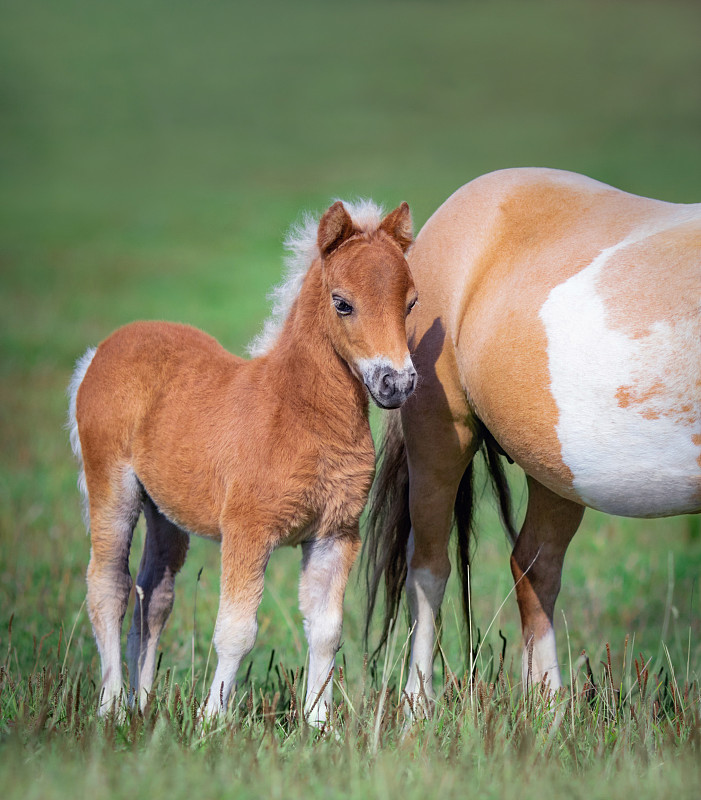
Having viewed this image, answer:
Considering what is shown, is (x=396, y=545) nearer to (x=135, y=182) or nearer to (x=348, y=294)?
(x=348, y=294)

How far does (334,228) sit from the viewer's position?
2951 millimetres

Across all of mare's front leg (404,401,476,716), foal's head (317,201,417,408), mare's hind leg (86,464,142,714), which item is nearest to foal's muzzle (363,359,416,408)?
foal's head (317,201,417,408)

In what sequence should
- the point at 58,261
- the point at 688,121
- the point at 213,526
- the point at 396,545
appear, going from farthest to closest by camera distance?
the point at 688,121 → the point at 58,261 → the point at 396,545 → the point at 213,526

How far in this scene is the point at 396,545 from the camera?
4.08m

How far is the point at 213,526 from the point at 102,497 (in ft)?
1.78

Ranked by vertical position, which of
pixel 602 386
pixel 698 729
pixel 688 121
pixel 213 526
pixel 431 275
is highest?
pixel 688 121

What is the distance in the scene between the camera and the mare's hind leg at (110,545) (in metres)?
3.45

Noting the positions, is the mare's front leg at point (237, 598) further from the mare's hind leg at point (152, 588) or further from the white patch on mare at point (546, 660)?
the white patch on mare at point (546, 660)

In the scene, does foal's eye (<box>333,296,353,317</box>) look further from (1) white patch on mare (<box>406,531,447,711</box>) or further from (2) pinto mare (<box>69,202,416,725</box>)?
(1) white patch on mare (<box>406,531,447,711</box>)

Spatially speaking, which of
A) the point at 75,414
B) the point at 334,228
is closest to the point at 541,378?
the point at 334,228

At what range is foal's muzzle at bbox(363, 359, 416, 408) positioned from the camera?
2.77 m

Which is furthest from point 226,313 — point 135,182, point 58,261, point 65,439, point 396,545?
point 135,182

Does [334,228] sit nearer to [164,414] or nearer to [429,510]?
[164,414]

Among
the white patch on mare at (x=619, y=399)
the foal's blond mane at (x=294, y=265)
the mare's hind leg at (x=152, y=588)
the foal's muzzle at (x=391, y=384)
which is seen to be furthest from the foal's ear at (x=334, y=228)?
the mare's hind leg at (x=152, y=588)
